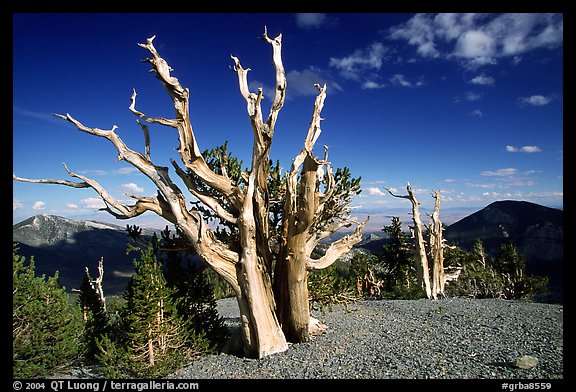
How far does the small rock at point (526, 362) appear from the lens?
643 centimetres

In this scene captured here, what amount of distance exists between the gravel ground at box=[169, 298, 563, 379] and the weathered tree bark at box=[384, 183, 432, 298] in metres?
6.74

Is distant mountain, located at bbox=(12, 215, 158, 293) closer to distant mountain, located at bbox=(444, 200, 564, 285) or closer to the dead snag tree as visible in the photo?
distant mountain, located at bbox=(444, 200, 564, 285)

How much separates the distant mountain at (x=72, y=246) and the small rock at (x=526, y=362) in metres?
135

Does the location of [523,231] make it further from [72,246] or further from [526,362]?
[72,246]

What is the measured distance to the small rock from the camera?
6.43 meters

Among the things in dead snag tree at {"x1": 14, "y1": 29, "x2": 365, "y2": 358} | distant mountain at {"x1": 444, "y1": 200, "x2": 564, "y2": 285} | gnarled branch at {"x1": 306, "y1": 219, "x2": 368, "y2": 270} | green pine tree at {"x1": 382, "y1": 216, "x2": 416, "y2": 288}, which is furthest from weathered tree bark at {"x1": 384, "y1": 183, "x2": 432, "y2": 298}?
distant mountain at {"x1": 444, "y1": 200, "x2": 564, "y2": 285}

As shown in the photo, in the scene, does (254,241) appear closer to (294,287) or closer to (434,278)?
(294,287)

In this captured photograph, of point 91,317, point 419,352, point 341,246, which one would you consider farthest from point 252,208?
point 91,317

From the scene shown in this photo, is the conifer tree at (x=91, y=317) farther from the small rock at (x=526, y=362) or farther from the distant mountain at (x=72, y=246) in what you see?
the distant mountain at (x=72, y=246)

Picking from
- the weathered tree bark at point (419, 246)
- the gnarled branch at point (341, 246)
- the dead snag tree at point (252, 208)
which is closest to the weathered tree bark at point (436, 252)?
the weathered tree bark at point (419, 246)
